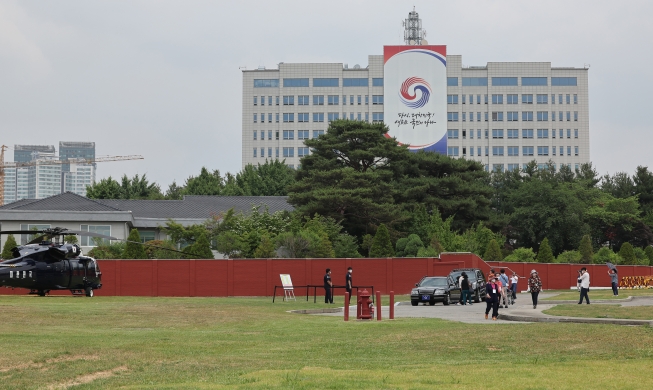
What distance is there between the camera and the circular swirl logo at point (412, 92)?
502 feet

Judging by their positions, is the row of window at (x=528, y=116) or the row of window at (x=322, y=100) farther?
the row of window at (x=528, y=116)

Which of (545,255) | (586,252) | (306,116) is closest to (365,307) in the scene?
(545,255)

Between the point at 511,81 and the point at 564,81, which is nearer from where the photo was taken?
the point at 511,81

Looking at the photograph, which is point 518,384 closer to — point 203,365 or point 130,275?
point 203,365

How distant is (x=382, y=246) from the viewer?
59.5 m

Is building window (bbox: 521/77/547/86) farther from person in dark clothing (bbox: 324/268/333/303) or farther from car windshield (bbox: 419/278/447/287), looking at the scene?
person in dark clothing (bbox: 324/268/333/303)

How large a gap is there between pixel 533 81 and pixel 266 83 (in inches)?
1954

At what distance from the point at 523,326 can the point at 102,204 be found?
5620 centimetres

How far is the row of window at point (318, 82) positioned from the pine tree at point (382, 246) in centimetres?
9992

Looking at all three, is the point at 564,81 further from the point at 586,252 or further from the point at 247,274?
the point at 247,274

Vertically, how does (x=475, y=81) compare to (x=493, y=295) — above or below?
above

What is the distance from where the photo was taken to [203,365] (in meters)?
15.7

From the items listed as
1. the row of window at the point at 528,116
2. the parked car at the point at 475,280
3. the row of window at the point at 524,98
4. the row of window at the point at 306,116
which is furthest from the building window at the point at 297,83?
the parked car at the point at 475,280

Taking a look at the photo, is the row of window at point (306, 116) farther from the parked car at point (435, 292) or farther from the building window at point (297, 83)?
the parked car at point (435, 292)
